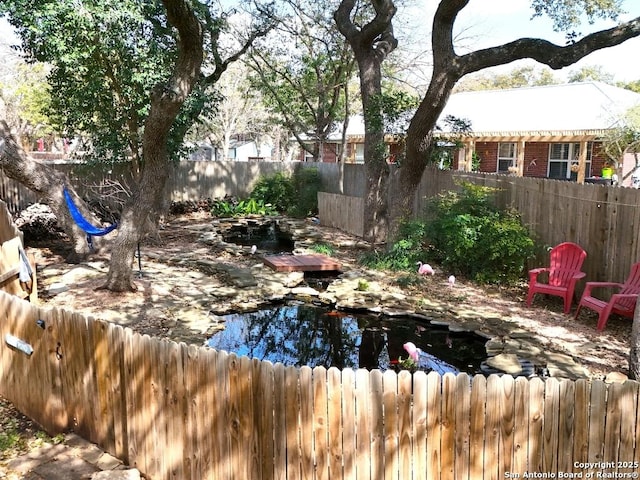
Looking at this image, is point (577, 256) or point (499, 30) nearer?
point (577, 256)

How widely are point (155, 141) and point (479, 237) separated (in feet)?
15.0

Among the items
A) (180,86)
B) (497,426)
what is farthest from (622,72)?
(497,426)

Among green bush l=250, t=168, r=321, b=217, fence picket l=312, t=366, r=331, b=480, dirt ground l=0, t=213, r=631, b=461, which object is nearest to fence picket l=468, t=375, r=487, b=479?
fence picket l=312, t=366, r=331, b=480

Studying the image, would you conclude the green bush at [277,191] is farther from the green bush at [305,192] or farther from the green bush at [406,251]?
the green bush at [406,251]

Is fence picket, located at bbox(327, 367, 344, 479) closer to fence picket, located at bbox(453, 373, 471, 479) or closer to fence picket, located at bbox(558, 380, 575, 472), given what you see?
fence picket, located at bbox(453, 373, 471, 479)

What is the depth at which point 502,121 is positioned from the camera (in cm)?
1722

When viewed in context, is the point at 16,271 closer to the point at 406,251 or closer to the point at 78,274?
the point at 78,274

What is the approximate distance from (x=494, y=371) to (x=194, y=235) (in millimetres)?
8469

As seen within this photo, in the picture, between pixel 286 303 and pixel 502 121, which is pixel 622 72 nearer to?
pixel 502 121

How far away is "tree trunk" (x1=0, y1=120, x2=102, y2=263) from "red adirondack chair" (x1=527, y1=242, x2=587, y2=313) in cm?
679

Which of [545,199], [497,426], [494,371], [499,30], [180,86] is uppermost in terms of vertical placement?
[499,30]

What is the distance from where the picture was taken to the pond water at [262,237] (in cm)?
1166

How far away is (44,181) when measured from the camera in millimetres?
8453

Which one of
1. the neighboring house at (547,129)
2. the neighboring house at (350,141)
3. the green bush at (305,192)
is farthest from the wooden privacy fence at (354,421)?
the neighboring house at (350,141)
